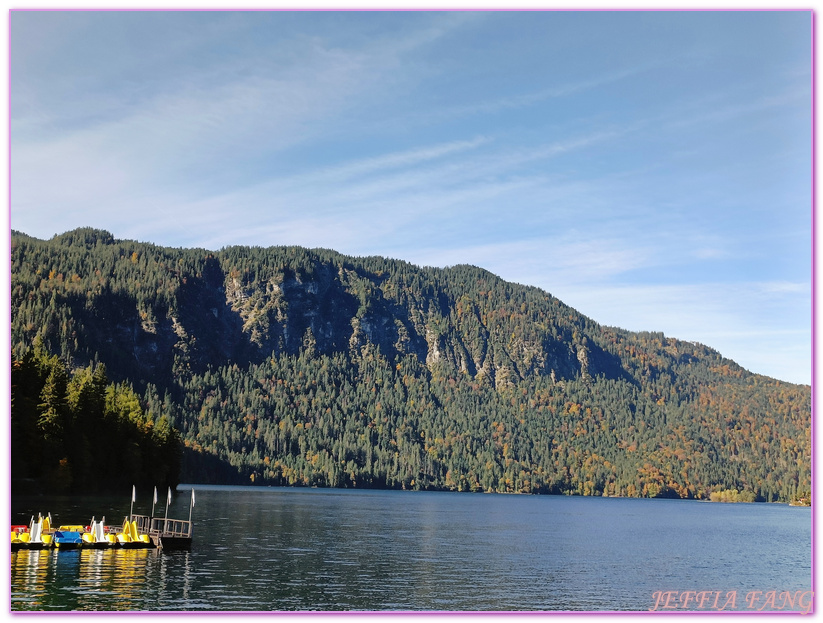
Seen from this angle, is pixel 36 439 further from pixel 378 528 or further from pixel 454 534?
pixel 454 534

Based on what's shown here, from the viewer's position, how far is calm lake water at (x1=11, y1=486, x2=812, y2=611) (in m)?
47.0

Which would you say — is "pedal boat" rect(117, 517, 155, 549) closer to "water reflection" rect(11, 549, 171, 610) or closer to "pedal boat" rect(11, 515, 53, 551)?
"water reflection" rect(11, 549, 171, 610)

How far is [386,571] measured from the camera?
6294 centimetres

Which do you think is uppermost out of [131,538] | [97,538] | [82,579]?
[82,579]

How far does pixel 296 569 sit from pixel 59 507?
42821 mm

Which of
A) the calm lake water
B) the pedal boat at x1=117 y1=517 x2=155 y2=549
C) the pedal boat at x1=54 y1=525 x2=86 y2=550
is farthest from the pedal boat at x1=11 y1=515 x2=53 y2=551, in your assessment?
the pedal boat at x1=117 y1=517 x2=155 y2=549

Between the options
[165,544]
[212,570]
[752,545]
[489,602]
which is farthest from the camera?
[752,545]

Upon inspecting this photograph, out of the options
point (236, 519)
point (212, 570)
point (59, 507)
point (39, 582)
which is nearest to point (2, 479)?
point (39, 582)

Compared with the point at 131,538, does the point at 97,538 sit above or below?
above

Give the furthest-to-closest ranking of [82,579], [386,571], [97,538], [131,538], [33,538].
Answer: [131,538]
[97,538]
[386,571]
[33,538]
[82,579]

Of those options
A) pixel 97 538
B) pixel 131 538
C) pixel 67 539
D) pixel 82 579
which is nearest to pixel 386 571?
pixel 131 538

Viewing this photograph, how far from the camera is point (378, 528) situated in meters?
112

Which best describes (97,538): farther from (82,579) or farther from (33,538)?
(82,579)

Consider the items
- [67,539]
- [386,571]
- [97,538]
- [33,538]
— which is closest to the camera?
[33,538]
